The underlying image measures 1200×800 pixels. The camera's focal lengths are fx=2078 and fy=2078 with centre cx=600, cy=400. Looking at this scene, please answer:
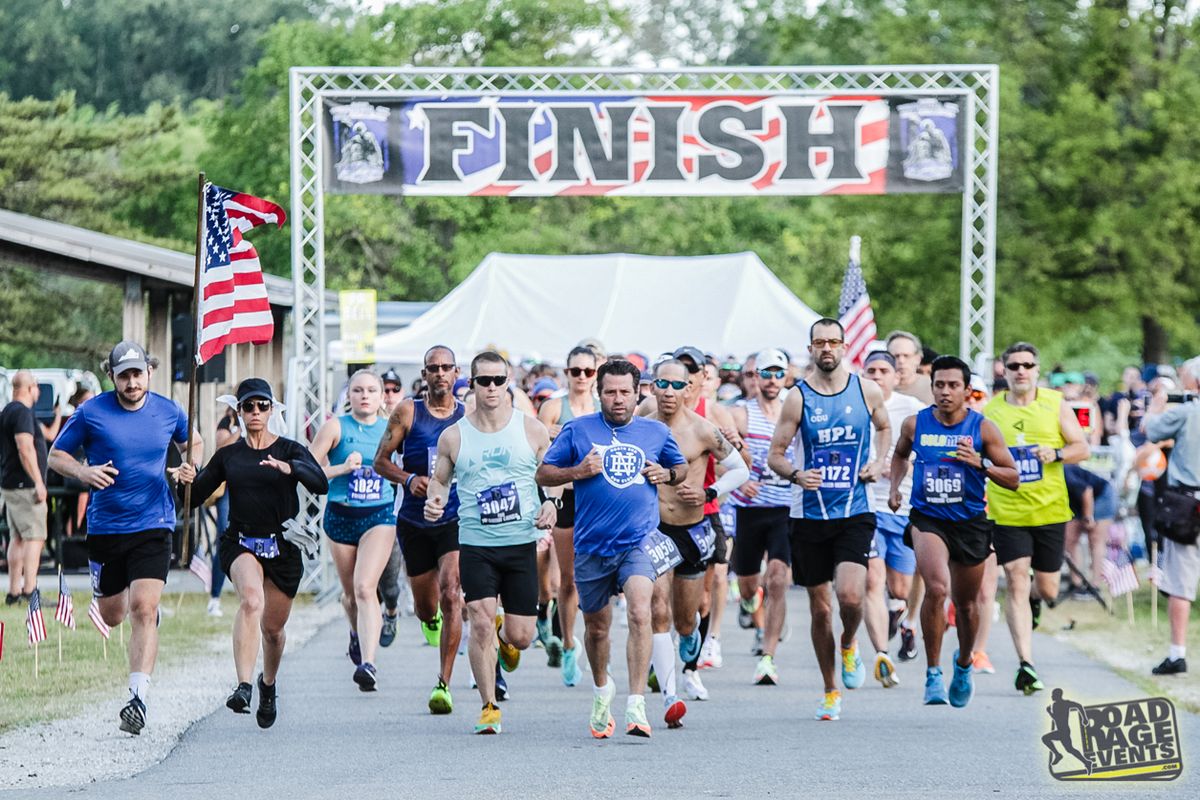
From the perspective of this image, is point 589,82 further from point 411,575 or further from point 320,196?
point 411,575

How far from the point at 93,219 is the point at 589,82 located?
31152 millimetres

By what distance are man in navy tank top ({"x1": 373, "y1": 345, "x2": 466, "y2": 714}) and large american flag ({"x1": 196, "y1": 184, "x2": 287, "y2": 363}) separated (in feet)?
4.38

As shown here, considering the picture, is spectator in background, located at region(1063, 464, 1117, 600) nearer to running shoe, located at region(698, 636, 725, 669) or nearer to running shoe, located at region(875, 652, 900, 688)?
running shoe, located at region(698, 636, 725, 669)

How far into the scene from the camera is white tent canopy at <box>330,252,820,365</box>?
2856 centimetres

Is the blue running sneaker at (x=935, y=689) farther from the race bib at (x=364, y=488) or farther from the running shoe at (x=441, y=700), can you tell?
the race bib at (x=364, y=488)

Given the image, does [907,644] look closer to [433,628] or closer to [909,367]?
[909,367]

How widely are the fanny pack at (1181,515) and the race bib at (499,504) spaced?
5369mm

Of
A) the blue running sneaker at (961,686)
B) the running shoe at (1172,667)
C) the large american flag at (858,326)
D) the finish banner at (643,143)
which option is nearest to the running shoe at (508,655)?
the blue running sneaker at (961,686)

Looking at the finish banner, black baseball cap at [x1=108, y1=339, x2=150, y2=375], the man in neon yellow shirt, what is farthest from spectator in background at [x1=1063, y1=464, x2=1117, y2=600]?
black baseball cap at [x1=108, y1=339, x2=150, y2=375]

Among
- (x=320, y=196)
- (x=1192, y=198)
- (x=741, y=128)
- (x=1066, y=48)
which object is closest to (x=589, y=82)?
(x=741, y=128)

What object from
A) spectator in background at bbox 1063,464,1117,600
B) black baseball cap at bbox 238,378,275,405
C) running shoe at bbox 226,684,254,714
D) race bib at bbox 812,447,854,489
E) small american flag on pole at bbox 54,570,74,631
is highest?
black baseball cap at bbox 238,378,275,405

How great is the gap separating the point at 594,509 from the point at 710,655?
3.78 meters

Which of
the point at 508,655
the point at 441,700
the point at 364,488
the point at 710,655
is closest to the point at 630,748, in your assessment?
the point at 441,700

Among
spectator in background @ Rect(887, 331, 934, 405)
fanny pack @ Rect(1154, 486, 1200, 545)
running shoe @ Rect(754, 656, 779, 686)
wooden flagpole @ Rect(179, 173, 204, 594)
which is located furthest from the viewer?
spectator in background @ Rect(887, 331, 934, 405)
